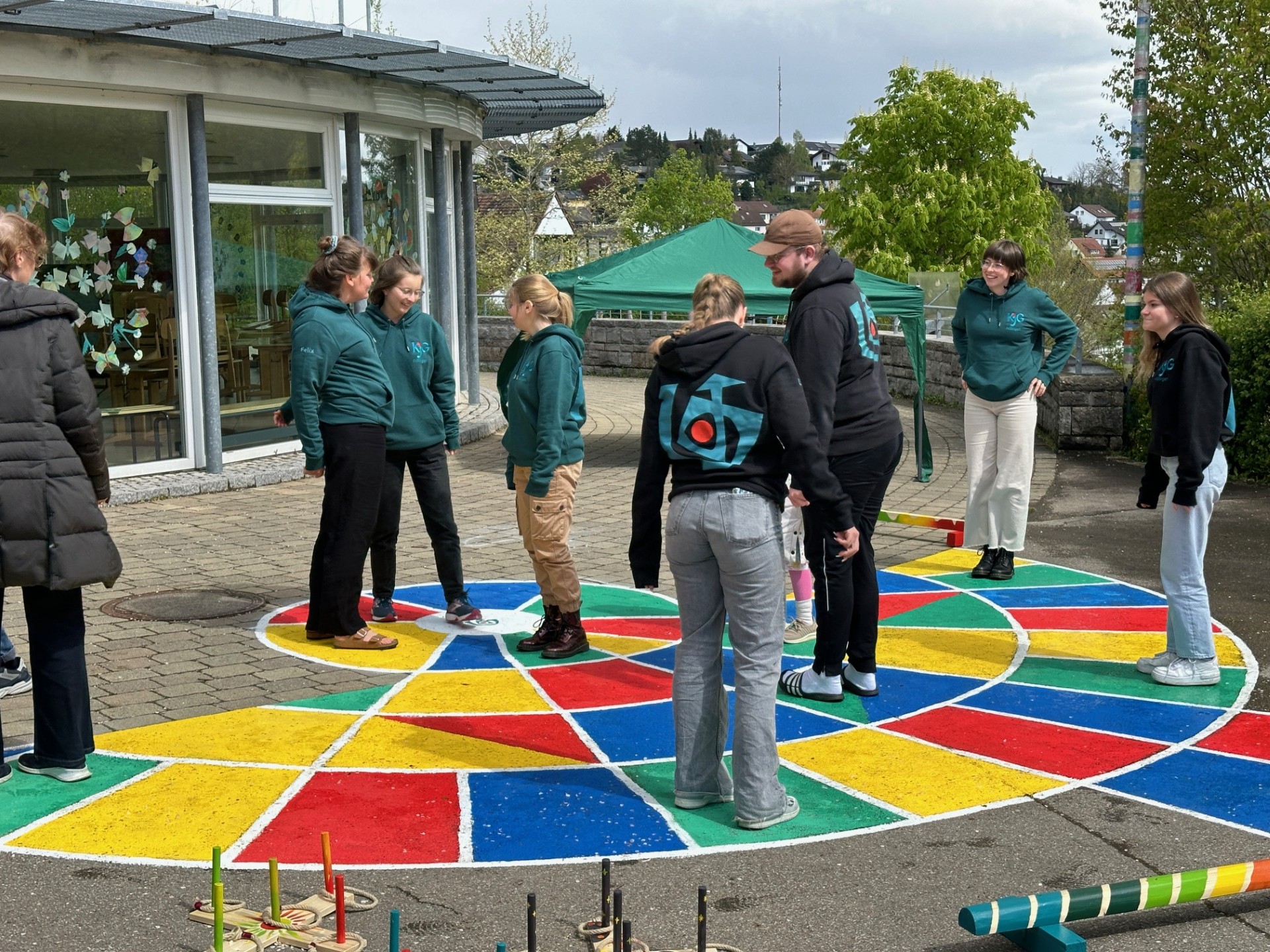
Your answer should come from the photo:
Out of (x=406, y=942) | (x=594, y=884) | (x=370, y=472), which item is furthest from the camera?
(x=370, y=472)

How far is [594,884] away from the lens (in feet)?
14.8

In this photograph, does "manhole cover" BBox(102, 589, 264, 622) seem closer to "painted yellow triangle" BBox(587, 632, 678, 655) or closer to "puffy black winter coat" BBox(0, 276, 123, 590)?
"painted yellow triangle" BBox(587, 632, 678, 655)

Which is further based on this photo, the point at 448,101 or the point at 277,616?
the point at 448,101

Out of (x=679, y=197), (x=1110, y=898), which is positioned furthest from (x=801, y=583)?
(x=679, y=197)

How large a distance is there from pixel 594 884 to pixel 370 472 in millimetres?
3302

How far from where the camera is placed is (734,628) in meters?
4.95

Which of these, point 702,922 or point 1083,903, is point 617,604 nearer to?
point 1083,903

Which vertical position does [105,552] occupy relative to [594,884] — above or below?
above

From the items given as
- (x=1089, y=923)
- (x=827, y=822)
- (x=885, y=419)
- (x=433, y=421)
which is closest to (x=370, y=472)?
(x=433, y=421)

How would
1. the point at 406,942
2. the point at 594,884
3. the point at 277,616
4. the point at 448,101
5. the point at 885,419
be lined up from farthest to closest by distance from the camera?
the point at 448,101 < the point at 277,616 < the point at 885,419 < the point at 594,884 < the point at 406,942

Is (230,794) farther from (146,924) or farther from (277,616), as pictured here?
(277,616)

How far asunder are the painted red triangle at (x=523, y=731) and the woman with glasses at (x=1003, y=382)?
3.93 metres

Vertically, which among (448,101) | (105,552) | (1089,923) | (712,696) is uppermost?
(448,101)

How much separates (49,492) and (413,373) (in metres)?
2.66
